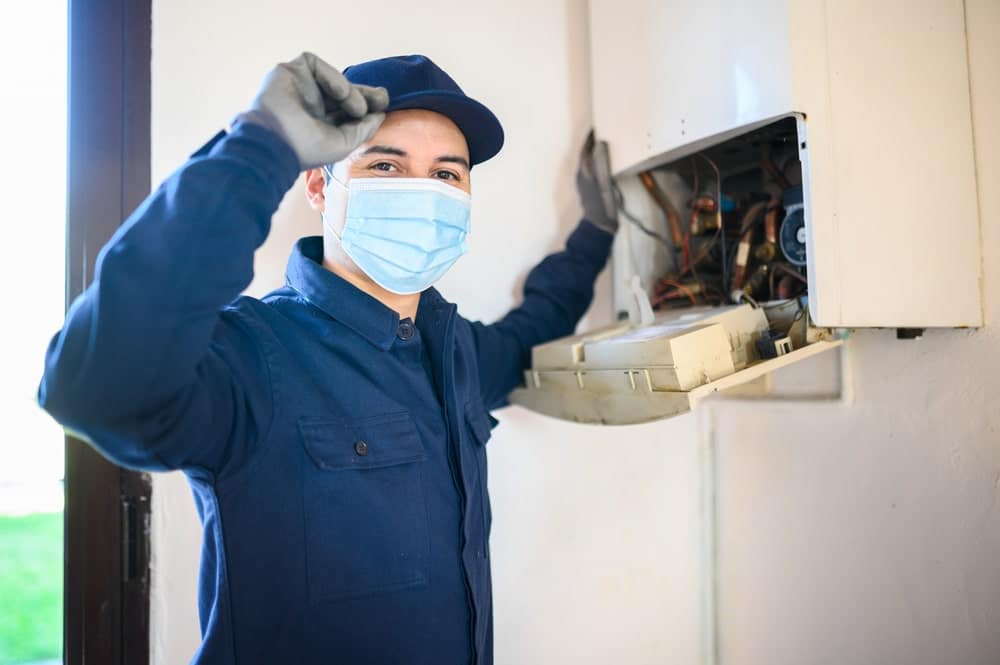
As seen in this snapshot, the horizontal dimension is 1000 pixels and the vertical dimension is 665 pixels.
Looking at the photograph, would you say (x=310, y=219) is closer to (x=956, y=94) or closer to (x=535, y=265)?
(x=535, y=265)

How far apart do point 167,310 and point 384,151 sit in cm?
43

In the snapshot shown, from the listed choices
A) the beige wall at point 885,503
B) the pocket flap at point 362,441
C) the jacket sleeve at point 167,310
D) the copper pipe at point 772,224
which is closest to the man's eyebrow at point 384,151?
the jacket sleeve at point 167,310

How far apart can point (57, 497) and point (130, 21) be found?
30.9 inches

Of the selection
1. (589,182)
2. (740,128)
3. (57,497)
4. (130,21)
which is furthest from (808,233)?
(57,497)

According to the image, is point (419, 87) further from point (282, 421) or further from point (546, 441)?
point (546, 441)

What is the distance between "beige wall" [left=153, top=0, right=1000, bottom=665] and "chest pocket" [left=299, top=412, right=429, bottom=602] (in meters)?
0.37

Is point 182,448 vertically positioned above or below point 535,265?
below

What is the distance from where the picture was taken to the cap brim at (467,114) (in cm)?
94

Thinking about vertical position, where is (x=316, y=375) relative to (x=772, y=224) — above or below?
below

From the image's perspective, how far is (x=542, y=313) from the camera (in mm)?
1318

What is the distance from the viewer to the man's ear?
993 mm

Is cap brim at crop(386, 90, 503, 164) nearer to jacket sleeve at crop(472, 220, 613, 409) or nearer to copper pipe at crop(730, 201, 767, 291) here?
jacket sleeve at crop(472, 220, 613, 409)

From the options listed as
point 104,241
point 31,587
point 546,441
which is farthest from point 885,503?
point 31,587

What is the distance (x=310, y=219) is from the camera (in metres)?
1.20
